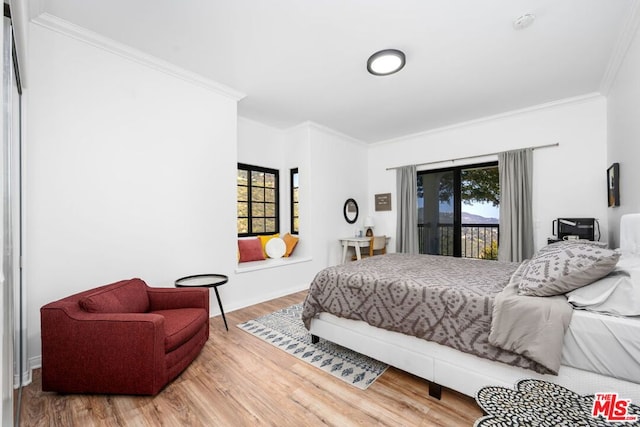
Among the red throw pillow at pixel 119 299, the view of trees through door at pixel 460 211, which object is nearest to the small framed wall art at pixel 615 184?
the view of trees through door at pixel 460 211

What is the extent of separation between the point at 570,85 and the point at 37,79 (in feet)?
17.4

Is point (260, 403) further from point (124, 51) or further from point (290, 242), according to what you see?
point (124, 51)

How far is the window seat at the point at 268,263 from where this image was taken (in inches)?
146

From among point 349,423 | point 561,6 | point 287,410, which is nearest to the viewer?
point 349,423

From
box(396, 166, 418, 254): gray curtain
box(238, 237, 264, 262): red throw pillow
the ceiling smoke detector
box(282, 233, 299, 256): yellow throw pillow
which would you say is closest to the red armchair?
box(238, 237, 264, 262): red throw pillow

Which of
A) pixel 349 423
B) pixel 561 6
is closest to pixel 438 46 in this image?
pixel 561 6

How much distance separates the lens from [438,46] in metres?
2.60

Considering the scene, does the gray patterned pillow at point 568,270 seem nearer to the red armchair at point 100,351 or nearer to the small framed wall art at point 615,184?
the small framed wall art at point 615,184

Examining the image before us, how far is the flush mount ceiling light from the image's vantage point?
2656mm

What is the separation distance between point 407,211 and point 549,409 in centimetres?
436

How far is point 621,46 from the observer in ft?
8.32

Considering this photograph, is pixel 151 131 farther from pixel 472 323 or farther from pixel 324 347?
pixel 472 323

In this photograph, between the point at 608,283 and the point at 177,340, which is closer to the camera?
the point at 608,283

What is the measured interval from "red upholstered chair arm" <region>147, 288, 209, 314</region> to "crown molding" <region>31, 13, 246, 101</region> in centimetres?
217
